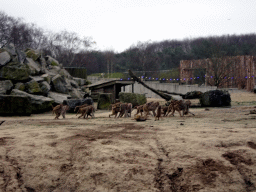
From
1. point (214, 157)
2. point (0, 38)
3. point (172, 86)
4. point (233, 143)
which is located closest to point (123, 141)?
point (214, 157)

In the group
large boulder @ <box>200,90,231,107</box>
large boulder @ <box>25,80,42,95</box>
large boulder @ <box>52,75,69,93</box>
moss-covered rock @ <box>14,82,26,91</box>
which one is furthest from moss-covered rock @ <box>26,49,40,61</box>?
large boulder @ <box>200,90,231,107</box>

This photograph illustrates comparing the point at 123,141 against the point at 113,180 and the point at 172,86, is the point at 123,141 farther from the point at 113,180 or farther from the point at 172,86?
the point at 172,86

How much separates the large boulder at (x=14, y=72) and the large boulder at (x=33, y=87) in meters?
0.52

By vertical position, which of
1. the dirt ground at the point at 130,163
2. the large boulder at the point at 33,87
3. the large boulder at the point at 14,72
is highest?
the large boulder at the point at 14,72

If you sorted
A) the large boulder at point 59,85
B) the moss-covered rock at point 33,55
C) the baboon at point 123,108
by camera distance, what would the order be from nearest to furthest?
the baboon at point 123,108 → the large boulder at point 59,85 → the moss-covered rock at point 33,55

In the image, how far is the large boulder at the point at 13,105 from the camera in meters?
12.3

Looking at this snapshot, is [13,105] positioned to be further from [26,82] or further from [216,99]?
[216,99]

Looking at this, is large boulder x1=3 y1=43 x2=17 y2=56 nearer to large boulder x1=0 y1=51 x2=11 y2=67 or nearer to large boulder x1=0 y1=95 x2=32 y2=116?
large boulder x1=0 y1=51 x2=11 y2=67

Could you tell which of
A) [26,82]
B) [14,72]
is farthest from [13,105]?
[14,72]

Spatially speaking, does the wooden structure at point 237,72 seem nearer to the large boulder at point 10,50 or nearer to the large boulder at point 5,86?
the large boulder at point 10,50

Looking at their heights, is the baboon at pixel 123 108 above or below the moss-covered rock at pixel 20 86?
below

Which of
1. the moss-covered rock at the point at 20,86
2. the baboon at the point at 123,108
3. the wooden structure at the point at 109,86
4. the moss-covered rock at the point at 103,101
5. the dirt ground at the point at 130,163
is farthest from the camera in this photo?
the wooden structure at the point at 109,86

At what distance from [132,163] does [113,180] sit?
431mm

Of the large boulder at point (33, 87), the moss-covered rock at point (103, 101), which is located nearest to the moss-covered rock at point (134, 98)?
the moss-covered rock at point (103, 101)
